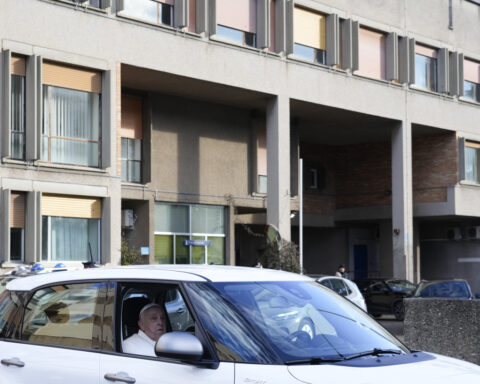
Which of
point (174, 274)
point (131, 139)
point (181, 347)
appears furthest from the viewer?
point (131, 139)

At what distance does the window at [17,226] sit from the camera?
23.0 meters

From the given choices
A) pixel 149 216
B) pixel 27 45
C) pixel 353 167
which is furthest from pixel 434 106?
pixel 27 45

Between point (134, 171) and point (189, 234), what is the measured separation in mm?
3000

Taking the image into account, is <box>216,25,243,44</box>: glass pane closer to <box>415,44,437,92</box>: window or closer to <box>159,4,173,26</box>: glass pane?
<box>159,4,173,26</box>: glass pane

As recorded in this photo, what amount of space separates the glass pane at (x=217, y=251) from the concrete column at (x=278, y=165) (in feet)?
7.06

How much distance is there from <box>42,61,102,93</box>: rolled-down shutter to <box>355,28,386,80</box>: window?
1207 cm

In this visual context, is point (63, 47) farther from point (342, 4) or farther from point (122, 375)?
point (122, 375)

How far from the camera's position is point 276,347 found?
495cm

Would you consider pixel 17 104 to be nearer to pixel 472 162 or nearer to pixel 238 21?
pixel 238 21

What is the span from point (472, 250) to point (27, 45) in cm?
2512

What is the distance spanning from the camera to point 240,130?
32625mm

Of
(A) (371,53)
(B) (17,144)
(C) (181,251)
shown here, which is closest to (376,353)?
(B) (17,144)

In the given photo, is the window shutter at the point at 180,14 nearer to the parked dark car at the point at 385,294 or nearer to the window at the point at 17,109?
the window at the point at 17,109

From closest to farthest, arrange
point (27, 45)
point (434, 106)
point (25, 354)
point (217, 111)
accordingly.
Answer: point (25, 354)
point (27, 45)
point (217, 111)
point (434, 106)
